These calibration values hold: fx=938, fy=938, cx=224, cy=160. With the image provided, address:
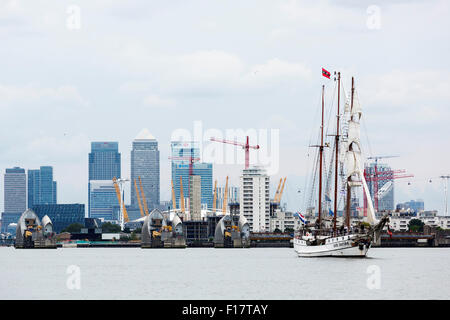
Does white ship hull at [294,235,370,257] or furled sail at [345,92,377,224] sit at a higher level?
furled sail at [345,92,377,224]

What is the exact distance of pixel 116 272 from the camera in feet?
348

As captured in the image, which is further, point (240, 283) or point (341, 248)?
point (341, 248)

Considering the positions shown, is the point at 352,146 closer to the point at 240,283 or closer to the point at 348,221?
the point at 348,221

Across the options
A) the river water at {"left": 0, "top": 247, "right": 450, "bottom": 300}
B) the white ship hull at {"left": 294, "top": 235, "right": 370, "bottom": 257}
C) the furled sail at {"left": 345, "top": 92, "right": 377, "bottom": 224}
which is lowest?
the river water at {"left": 0, "top": 247, "right": 450, "bottom": 300}

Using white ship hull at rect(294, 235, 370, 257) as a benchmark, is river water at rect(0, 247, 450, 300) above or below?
below

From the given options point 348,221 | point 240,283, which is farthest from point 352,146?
point 240,283

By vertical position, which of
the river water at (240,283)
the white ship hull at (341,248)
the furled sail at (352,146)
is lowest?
the river water at (240,283)

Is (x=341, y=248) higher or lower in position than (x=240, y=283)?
higher

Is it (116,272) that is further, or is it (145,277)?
(116,272)

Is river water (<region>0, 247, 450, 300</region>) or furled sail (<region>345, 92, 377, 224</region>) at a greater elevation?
furled sail (<region>345, 92, 377, 224</region>)

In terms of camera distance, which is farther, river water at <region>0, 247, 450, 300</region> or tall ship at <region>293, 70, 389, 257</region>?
tall ship at <region>293, 70, 389, 257</region>
